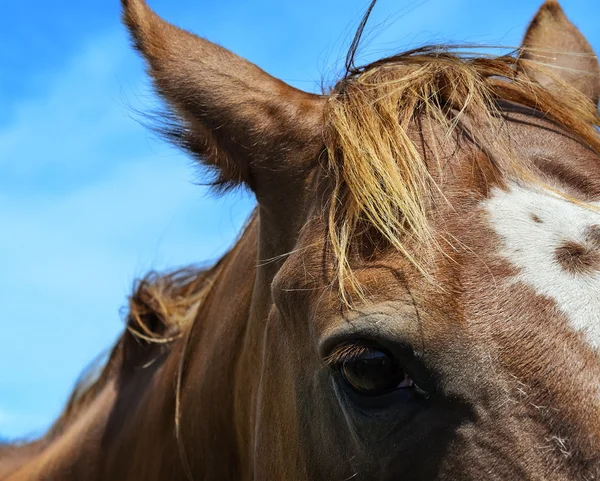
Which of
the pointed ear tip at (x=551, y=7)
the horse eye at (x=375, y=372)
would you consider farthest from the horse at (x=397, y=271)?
the pointed ear tip at (x=551, y=7)

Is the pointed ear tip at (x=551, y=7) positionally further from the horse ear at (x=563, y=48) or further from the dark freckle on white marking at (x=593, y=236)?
the dark freckle on white marking at (x=593, y=236)

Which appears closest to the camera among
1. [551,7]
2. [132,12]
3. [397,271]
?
[397,271]

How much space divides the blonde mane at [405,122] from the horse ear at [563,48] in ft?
1.64

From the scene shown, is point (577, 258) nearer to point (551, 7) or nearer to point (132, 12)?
point (132, 12)

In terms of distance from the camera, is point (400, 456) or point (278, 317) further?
point (278, 317)

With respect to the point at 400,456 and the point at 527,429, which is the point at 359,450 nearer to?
the point at 400,456

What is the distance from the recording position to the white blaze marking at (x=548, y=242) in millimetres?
1636

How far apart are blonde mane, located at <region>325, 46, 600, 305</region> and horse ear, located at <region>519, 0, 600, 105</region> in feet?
1.64

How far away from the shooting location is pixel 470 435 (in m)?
1.65

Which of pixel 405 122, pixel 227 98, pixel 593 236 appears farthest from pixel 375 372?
pixel 227 98

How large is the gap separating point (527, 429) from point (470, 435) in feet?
0.43

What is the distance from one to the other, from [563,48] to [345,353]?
198 centimetres

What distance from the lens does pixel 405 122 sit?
217 centimetres

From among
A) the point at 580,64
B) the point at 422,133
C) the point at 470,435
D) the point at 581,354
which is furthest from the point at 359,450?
the point at 580,64
